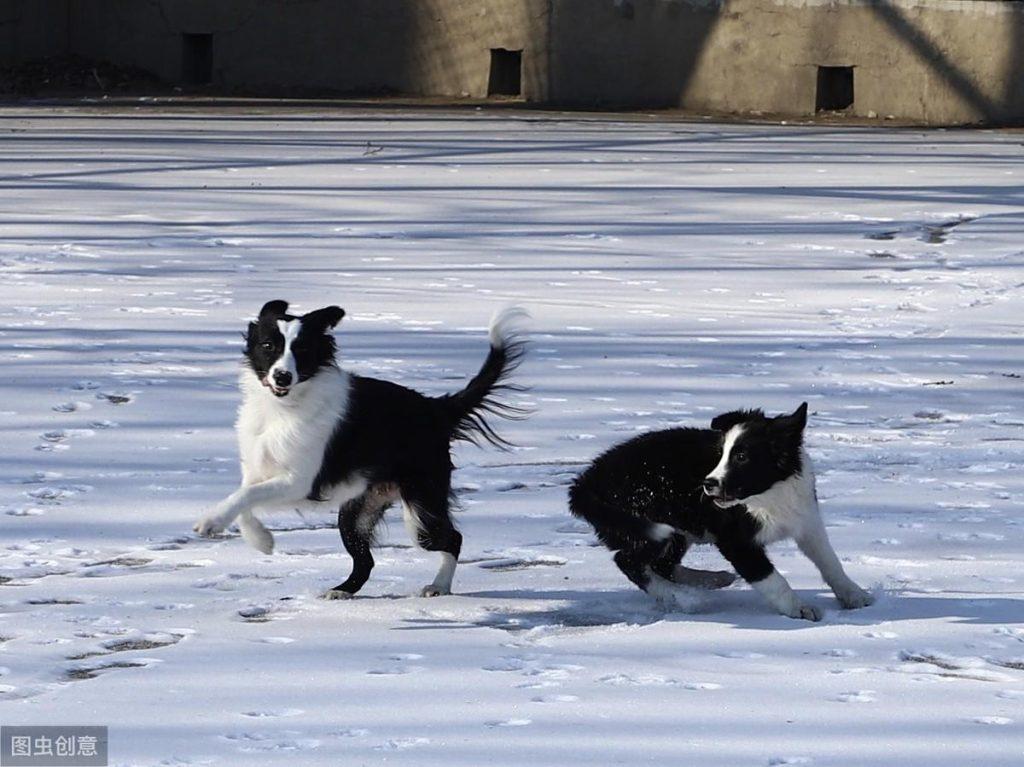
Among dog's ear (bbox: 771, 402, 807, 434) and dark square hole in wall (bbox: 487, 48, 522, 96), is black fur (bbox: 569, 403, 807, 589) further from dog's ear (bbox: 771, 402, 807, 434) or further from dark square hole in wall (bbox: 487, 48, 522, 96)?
dark square hole in wall (bbox: 487, 48, 522, 96)

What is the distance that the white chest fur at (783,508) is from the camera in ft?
15.9

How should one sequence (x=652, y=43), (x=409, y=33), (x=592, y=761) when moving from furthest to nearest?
1. (x=409, y=33)
2. (x=652, y=43)
3. (x=592, y=761)

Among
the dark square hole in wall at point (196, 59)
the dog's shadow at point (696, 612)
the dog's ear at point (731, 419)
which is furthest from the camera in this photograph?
the dark square hole in wall at point (196, 59)

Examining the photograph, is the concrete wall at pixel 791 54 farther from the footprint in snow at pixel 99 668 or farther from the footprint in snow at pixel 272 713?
the footprint in snow at pixel 272 713

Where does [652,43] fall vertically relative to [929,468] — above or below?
above

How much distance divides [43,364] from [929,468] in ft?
12.4

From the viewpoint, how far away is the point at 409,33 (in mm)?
24422

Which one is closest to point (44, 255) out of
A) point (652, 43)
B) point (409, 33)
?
point (652, 43)

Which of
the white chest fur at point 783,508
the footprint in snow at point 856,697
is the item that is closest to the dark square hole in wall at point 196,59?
the white chest fur at point 783,508

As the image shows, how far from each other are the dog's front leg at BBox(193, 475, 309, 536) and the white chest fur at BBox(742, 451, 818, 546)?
1.19m

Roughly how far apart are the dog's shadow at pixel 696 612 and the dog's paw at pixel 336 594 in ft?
0.95

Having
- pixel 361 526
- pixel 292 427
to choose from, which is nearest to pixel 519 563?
pixel 361 526

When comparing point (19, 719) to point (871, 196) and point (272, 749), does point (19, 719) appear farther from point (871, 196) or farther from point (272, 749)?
point (871, 196)

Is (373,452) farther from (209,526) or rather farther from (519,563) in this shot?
(519,563)
